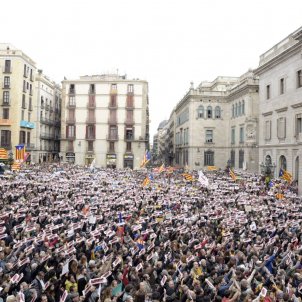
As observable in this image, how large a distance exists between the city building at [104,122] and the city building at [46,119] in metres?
3.04

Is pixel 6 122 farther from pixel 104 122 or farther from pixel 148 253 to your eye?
pixel 148 253

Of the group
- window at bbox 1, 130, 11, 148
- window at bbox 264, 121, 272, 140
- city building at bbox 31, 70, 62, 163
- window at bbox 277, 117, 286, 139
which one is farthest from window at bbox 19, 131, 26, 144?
window at bbox 277, 117, 286, 139

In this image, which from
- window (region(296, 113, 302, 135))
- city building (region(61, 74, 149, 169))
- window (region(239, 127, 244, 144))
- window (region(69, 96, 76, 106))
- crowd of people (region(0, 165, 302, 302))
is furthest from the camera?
window (region(69, 96, 76, 106))

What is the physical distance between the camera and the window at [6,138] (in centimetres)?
5491

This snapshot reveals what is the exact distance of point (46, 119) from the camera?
6556cm

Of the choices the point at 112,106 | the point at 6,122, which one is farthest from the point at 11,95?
the point at 112,106

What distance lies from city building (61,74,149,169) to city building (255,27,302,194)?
2528cm

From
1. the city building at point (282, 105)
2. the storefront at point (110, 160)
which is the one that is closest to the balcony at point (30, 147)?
the storefront at point (110, 160)

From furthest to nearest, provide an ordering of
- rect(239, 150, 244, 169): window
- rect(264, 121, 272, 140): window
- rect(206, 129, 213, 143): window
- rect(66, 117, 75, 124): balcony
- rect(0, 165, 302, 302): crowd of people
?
rect(66, 117, 75, 124): balcony < rect(206, 129, 213, 143): window < rect(239, 150, 244, 169): window < rect(264, 121, 272, 140): window < rect(0, 165, 302, 302): crowd of people

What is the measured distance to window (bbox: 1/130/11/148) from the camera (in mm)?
54906

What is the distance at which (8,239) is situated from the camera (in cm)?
1287

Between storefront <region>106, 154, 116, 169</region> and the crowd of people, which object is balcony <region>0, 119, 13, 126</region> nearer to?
storefront <region>106, 154, 116, 169</region>

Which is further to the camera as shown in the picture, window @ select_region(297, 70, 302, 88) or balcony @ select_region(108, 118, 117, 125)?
balcony @ select_region(108, 118, 117, 125)

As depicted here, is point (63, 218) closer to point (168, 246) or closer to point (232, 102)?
point (168, 246)
